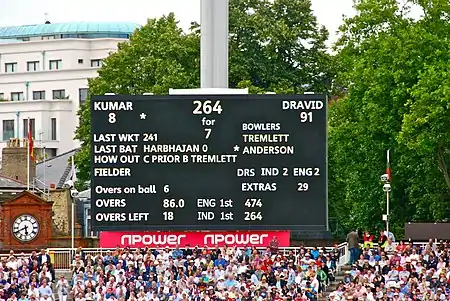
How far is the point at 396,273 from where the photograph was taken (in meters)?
40.4

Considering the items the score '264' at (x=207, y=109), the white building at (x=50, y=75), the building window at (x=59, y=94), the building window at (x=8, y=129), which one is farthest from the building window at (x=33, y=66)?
the score '264' at (x=207, y=109)

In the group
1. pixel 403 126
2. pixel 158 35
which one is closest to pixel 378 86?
pixel 403 126

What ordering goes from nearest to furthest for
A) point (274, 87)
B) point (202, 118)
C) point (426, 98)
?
point (202, 118) < point (426, 98) < point (274, 87)

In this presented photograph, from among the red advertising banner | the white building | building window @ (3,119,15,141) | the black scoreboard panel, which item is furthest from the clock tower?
building window @ (3,119,15,141)

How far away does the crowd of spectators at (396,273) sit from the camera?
1515 inches

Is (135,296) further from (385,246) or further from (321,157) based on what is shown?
(321,157)

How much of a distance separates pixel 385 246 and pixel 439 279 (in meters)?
4.62

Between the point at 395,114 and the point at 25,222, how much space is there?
14040 millimetres

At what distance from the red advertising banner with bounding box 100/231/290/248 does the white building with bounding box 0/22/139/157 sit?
3246 inches

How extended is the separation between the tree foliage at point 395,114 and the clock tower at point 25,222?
38.8 ft

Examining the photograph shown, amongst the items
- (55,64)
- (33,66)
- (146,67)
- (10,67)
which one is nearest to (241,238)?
(146,67)

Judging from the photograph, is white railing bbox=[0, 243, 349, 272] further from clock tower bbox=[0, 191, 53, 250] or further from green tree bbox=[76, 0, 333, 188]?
green tree bbox=[76, 0, 333, 188]

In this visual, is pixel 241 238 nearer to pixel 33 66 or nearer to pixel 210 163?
pixel 210 163

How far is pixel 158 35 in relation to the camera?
7156cm
